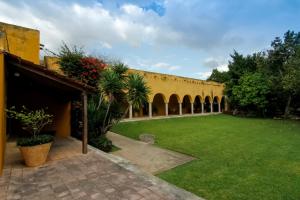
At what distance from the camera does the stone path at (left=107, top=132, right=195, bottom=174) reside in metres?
6.53

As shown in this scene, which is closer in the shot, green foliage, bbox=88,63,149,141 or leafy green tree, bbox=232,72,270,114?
green foliage, bbox=88,63,149,141

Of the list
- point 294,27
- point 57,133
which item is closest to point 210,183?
point 57,133

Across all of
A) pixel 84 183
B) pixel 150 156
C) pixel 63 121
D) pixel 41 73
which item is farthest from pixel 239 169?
pixel 63 121

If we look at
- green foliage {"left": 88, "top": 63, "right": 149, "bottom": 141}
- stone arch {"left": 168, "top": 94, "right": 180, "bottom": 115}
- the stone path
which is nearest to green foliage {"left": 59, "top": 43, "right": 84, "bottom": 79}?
green foliage {"left": 88, "top": 63, "right": 149, "bottom": 141}

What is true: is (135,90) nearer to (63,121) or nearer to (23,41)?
(63,121)

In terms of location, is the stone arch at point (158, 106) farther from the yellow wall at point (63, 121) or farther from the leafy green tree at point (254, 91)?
the yellow wall at point (63, 121)

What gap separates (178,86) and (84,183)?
63.7 feet

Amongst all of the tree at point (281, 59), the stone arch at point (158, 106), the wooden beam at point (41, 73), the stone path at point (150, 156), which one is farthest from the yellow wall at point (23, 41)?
the tree at point (281, 59)

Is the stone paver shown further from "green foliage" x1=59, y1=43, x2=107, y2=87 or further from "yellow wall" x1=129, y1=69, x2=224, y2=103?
"yellow wall" x1=129, y1=69, x2=224, y2=103

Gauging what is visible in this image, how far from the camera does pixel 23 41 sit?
9234mm

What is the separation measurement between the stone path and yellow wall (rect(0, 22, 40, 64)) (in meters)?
5.58

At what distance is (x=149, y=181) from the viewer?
13.5 ft

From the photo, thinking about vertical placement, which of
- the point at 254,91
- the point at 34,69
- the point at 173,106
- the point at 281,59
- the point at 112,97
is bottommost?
the point at 173,106

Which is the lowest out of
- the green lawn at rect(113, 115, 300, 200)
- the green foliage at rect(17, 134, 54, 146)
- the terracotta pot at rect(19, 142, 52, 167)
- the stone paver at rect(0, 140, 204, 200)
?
the green lawn at rect(113, 115, 300, 200)
